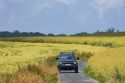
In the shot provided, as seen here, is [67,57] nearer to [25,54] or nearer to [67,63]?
[67,63]

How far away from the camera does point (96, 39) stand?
148875mm

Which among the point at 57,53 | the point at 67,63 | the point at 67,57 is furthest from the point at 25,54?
the point at 67,63

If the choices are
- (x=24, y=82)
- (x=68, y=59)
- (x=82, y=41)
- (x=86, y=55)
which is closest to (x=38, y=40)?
(x=82, y=41)

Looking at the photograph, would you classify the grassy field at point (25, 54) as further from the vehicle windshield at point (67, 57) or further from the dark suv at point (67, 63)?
the vehicle windshield at point (67, 57)

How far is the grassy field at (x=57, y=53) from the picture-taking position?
31.2m

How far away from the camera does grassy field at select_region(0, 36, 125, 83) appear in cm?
3122

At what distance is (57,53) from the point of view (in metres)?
90.2

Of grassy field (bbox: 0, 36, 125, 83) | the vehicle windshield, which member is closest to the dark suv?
the vehicle windshield

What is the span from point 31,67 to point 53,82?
201 cm

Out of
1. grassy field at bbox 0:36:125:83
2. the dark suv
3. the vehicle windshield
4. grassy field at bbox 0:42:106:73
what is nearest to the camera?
grassy field at bbox 0:36:125:83

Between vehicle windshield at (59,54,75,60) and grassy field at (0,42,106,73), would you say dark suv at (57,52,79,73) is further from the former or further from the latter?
grassy field at (0,42,106,73)

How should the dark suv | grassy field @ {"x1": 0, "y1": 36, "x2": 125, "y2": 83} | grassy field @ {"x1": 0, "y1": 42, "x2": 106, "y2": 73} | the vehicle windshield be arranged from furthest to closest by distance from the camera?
1. the vehicle windshield
2. the dark suv
3. grassy field @ {"x1": 0, "y1": 42, "x2": 106, "y2": 73}
4. grassy field @ {"x1": 0, "y1": 36, "x2": 125, "y2": 83}

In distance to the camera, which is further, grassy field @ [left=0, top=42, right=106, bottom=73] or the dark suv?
the dark suv

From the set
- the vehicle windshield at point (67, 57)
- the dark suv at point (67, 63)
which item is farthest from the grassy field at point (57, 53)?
the vehicle windshield at point (67, 57)
